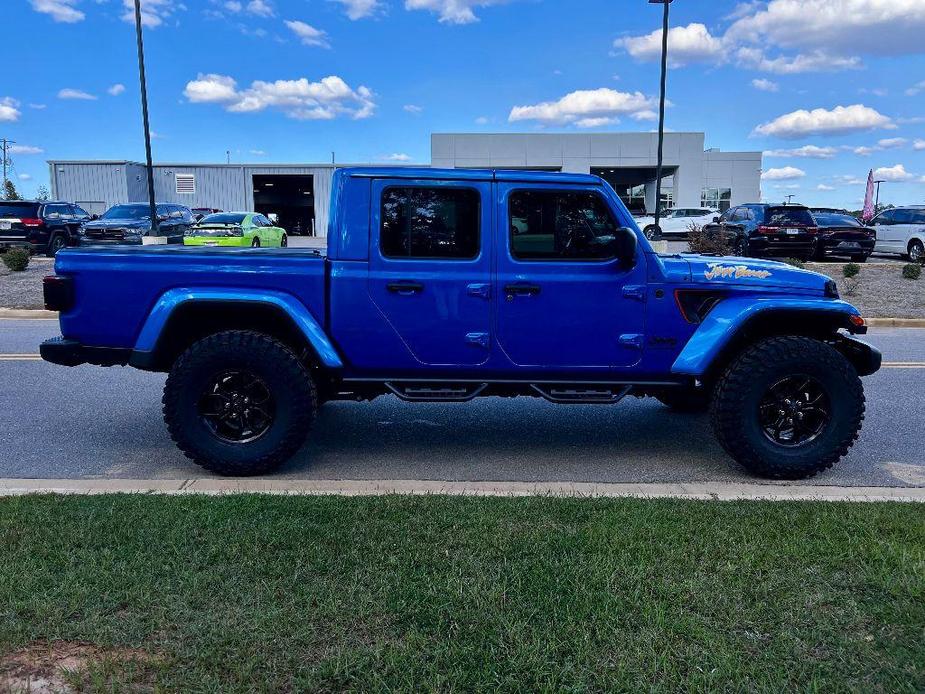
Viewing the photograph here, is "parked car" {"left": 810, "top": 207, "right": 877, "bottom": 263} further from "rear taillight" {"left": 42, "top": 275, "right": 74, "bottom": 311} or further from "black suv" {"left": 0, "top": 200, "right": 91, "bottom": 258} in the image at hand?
"black suv" {"left": 0, "top": 200, "right": 91, "bottom": 258}

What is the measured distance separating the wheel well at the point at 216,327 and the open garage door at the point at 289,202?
45.6 m

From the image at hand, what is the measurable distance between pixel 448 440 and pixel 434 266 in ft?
5.48

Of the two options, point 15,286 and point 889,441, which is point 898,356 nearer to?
point 889,441

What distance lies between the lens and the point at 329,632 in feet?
8.66

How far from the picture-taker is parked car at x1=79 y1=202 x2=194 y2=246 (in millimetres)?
21594

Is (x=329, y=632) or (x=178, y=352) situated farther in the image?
(x=178, y=352)

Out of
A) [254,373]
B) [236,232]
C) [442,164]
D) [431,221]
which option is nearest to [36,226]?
[236,232]

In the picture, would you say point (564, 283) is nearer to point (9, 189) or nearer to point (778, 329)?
point (778, 329)

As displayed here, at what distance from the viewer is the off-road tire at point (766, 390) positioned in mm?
4527

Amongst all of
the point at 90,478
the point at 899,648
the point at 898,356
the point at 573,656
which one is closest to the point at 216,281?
the point at 90,478

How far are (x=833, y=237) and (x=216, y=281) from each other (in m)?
20.0

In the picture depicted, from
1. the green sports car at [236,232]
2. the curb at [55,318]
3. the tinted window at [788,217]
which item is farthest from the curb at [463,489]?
the tinted window at [788,217]

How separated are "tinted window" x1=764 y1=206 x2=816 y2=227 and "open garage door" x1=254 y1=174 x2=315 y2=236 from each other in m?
34.6

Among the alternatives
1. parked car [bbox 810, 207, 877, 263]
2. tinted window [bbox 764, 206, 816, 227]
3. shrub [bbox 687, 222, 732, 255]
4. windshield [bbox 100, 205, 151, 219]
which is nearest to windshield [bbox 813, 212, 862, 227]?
parked car [bbox 810, 207, 877, 263]
